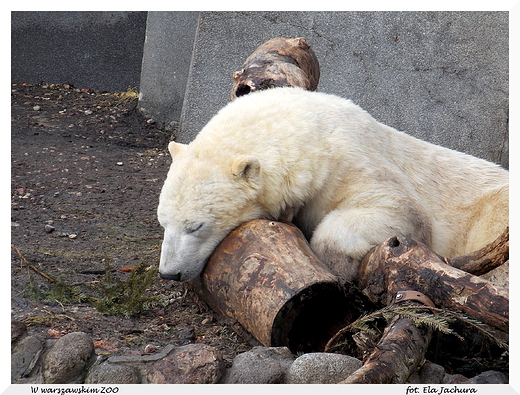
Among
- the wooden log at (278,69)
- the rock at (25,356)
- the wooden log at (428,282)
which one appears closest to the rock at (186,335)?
the rock at (25,356)

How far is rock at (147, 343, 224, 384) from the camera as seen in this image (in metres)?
2.55

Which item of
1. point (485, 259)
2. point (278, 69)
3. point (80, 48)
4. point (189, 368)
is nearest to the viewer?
point (189, 368)

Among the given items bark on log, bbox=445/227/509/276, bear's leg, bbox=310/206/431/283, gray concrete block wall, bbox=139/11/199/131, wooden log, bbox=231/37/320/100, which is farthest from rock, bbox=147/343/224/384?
gray concrete block wall, bbox=139/11/199/131

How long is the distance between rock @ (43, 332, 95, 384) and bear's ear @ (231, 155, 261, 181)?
1.12 m

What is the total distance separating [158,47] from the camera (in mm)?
7285

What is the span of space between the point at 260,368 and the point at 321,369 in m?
0.25

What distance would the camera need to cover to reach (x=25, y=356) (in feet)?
8.78

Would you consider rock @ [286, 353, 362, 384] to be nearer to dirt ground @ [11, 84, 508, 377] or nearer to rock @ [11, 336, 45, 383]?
dirt ground @ [11, 84, 508, 377]

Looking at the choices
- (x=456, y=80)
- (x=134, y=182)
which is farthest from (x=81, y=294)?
(x=456, y=80)

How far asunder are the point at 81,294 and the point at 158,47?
14.6ft

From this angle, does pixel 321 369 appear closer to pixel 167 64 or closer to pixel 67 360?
pixel 67 360

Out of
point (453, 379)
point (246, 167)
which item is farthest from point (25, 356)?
point (453, 379)

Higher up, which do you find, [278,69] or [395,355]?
[278,69]

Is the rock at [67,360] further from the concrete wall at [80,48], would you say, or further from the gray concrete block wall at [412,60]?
the concrete wall at [80,48]
